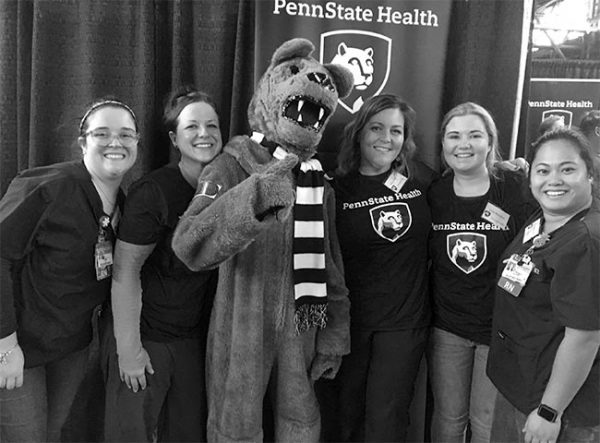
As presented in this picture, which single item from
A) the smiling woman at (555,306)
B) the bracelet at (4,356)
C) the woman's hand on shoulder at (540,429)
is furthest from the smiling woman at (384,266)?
the bracelet at (4,356)

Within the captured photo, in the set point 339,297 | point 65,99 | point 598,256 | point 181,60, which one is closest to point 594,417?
point 598,256

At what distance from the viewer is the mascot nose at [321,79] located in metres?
1.40

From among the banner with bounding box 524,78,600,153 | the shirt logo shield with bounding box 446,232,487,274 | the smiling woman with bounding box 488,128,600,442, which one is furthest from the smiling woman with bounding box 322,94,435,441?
the banner with bounding box 524,78,600,153

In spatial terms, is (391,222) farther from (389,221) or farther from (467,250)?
(467,250)

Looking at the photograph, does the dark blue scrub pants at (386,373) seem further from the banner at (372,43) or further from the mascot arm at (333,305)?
the banner at (372,43)

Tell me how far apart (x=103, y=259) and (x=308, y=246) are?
60cm

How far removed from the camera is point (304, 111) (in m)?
1.40

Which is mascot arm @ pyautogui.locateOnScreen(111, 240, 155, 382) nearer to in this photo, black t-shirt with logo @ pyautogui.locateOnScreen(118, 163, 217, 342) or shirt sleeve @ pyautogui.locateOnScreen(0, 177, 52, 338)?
black t-shirt with logo @ pyautogui.locateOnScreen(118, 163, 217, 342)

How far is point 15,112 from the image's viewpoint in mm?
1901

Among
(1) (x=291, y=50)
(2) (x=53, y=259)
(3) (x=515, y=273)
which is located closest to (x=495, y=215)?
(3) (x=515, y=273)

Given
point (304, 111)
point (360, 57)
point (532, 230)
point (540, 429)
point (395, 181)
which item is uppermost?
point (360, 57)

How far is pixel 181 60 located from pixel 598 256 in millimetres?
1581

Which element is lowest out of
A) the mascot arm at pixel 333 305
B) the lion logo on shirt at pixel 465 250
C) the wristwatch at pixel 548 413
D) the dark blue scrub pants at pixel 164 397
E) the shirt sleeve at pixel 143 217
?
the dark blue scrub pants at pixel 164 397

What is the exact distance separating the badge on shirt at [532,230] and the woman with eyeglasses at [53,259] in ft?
3.89
